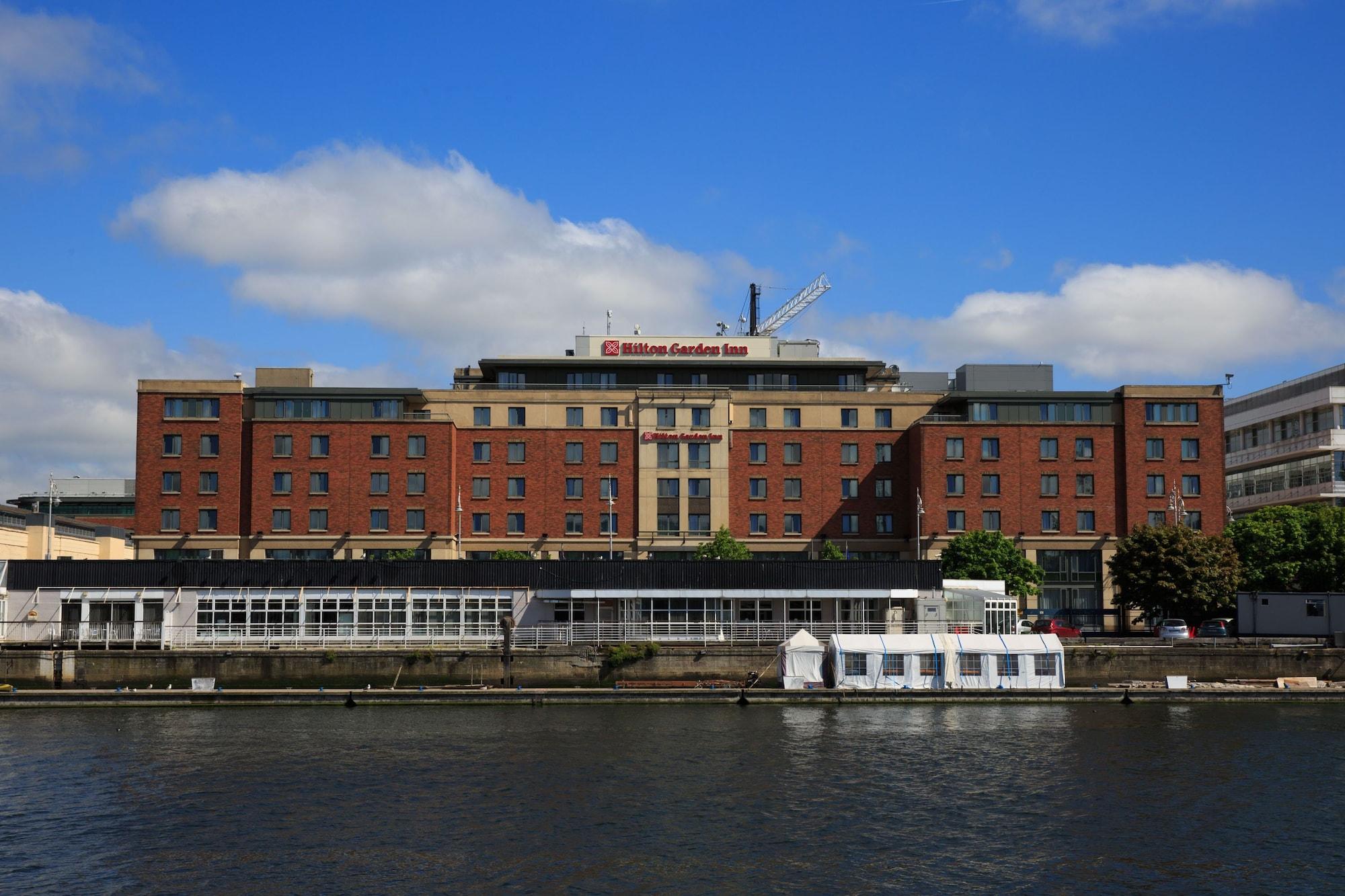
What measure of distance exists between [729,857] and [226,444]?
93322 mm

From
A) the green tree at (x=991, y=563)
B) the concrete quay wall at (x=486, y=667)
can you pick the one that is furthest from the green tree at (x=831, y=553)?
the concrete quay wall at (x=486, y=667)

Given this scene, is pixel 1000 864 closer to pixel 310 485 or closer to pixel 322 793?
pixel 322 793

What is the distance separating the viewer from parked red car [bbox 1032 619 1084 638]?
95.1m

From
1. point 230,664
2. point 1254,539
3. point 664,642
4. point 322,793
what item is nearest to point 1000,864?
point 322,793

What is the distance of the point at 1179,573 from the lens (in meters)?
102

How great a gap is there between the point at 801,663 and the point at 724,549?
1507 inches

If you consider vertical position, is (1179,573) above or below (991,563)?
below

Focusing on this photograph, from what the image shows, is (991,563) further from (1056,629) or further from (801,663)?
(801,663)

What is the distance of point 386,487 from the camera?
122 metres

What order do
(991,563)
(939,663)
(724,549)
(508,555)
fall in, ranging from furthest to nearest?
1. (724,549)
2. (508,555)
3. (991,563)
4. (939,663)

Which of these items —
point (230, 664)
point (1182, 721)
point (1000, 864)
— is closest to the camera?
point (1000, 864)

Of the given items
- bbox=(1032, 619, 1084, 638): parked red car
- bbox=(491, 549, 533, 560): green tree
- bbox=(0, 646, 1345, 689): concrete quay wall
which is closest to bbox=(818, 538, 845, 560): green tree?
bbox=(1032, 619, 1084, 638): parked red car

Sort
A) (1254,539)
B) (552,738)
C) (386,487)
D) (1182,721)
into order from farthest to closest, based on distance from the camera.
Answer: (386,487)
(1254,539)
(1182,721)
(552,738)

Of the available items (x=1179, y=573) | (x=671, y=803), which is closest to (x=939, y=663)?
(x=671, y=803)
